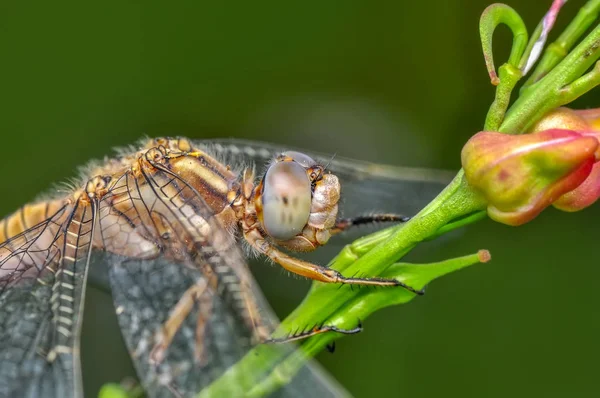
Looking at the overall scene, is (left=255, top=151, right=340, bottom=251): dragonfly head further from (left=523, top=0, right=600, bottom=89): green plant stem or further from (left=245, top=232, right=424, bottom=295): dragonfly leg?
(left=523, top=0, right=600, bottom=89): green plant stem

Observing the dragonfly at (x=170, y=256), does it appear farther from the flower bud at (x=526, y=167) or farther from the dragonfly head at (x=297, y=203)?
the flower bud at (x=526, y=167)

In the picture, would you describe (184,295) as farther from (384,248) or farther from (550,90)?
(550,90)

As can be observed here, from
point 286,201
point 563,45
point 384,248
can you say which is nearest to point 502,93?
point 563,45

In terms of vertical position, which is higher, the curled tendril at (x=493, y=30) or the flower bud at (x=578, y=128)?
the curled tendril at (x=493, y=30)

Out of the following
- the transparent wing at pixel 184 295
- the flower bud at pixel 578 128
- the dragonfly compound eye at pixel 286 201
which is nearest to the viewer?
the flower bud at pixel 578 128

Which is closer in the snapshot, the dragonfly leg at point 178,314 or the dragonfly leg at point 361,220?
the dragonfly leg at point 178,314

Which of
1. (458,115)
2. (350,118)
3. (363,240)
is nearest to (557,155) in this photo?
(363,240)

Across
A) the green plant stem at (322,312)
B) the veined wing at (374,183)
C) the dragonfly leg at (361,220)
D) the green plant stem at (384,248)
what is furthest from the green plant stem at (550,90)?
the veined wing at (374,183)
